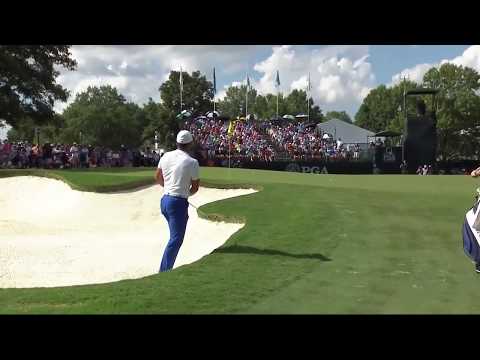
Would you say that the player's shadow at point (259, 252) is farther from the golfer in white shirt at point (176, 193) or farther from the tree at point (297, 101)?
the tree at point (297, 101)

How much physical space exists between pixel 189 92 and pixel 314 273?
8487 centimetres

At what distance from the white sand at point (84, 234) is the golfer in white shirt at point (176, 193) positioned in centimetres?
171

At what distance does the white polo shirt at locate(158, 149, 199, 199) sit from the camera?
785 centimetres

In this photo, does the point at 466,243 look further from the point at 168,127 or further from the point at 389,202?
the point at 168,127

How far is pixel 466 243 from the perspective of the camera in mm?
7398

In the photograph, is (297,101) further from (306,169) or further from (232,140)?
(306,169)

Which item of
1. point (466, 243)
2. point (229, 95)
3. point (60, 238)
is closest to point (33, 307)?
point (466, 243)

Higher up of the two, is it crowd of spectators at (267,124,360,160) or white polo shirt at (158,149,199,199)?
crowd of spectators at (267,124,360,160)

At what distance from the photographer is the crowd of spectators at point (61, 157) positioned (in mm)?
31156

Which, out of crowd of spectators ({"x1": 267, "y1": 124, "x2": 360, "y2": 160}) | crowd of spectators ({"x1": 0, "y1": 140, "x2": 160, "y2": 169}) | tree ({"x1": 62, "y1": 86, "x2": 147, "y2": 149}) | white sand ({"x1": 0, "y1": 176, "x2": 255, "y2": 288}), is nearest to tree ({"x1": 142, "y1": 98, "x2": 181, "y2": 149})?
tree ({"x1": 62, "y1": 86, "x2": 147, "y2": 149})

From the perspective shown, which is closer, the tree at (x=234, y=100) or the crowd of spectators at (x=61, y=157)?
the crowd of spectators at (x=61, y=157)

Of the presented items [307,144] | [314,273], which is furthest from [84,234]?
[307,144]

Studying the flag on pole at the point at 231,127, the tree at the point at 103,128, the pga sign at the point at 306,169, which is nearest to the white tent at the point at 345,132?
the tree at the point at 103,128

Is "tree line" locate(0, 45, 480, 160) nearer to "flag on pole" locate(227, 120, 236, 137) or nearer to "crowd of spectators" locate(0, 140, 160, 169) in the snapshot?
"crowd of spectators" locate(0, 140, 160, 169)
